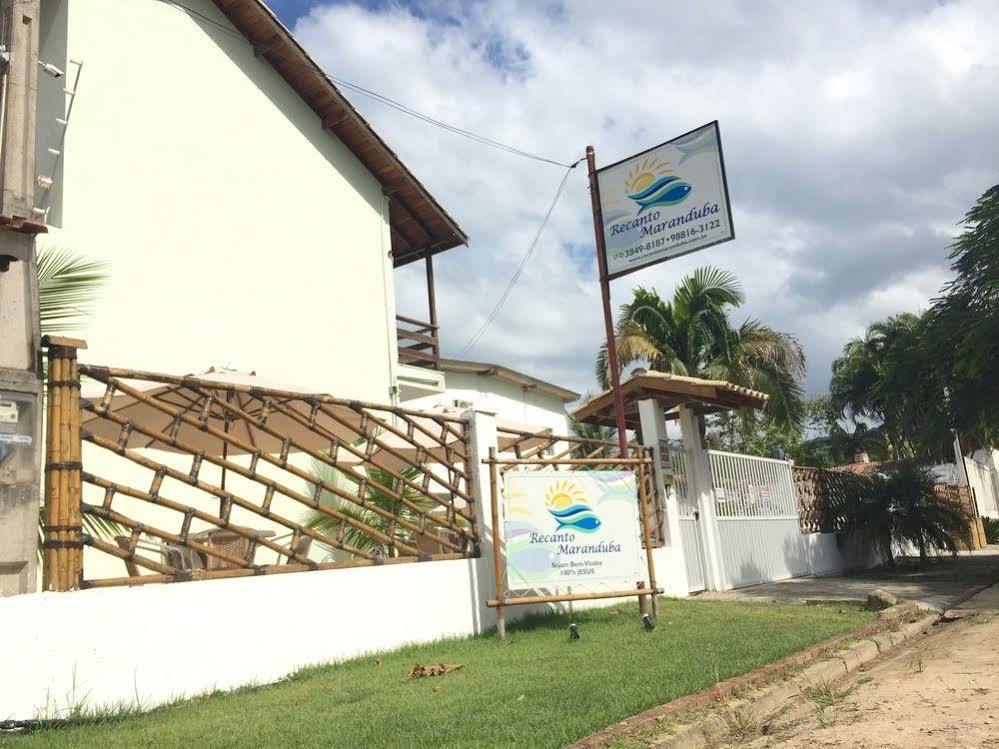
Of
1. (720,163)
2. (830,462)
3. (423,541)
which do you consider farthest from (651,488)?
(830,462)

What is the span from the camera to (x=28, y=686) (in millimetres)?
4691

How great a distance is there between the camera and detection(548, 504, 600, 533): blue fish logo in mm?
8125

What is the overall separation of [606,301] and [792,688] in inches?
247

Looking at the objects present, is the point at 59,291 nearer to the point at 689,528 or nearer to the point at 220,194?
the point at 220,194

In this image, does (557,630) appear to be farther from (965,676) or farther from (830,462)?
(830,462)

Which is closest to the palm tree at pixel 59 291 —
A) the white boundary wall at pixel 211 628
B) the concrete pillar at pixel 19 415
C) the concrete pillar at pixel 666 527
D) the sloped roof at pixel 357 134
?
the concrete pillar at pixel 19 415

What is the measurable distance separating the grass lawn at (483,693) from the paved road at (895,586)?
Answer: 3.15 meters

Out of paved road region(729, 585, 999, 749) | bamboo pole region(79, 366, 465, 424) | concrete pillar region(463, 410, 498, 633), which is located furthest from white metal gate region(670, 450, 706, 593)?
paved road region(729, 585, 999, 749)

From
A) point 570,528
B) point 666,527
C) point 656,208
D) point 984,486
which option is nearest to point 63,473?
point 570,528

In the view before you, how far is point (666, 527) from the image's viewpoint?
11156mm

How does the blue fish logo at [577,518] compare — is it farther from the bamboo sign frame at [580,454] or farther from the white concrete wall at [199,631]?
the white concrete wall at [199,631]

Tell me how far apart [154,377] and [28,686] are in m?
2.04

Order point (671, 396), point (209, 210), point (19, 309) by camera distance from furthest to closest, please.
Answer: point (209, 210) < point (671, 396) < point (19, 309)

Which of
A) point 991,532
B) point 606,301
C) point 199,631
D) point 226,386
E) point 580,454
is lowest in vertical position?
point 991,532
